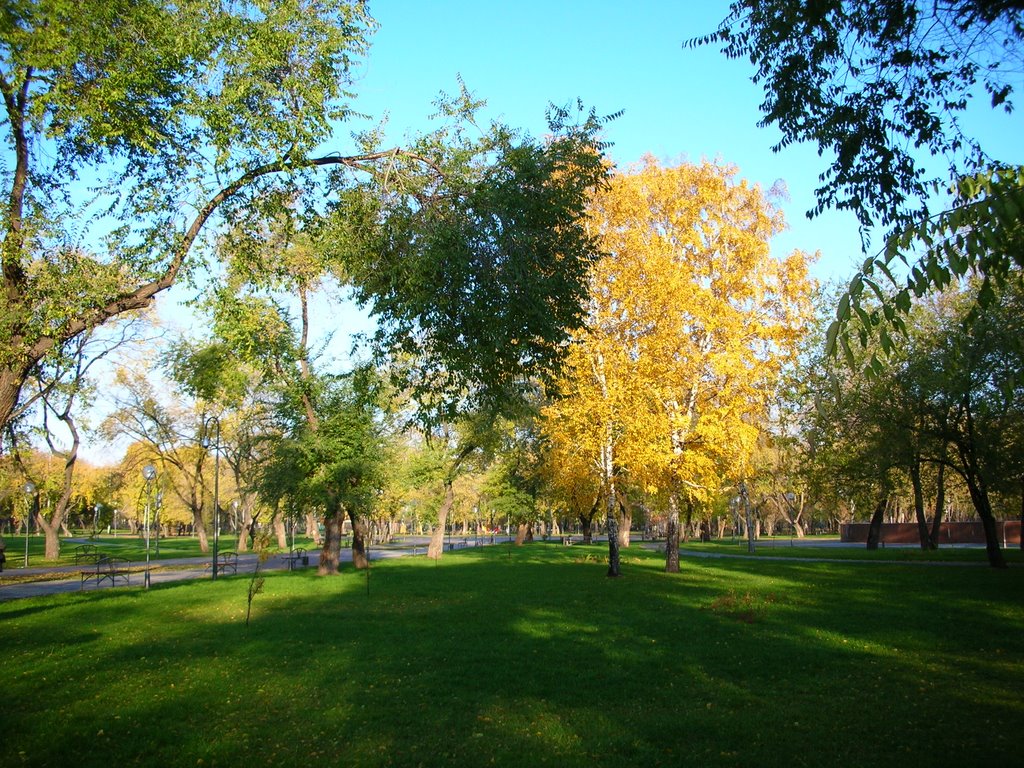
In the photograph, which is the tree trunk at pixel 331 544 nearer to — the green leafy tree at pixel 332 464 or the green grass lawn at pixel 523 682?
the green leafy tree at pixel 332 464

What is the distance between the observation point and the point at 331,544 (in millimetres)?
27484

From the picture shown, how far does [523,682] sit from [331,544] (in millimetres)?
20271

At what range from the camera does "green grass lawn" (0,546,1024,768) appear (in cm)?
629

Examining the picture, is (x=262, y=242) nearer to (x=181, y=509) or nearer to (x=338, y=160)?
(x=338, y=160)

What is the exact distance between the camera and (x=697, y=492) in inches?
925

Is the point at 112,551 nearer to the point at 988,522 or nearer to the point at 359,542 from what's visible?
the point at 359,542

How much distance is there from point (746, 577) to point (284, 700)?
19.2 m

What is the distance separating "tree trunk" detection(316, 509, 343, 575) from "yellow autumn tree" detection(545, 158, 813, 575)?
977 centimetres

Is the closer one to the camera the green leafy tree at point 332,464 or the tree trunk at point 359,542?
the green leafy tree at point 332,464

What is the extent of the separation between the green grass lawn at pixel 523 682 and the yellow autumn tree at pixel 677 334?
6935 mm

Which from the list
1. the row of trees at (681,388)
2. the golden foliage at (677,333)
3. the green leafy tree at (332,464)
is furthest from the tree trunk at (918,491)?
the green leafy tree at (332,464)

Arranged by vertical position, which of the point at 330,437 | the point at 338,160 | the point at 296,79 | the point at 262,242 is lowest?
the point at 330,437

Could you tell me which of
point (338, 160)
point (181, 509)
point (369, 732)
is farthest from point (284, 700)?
point (181, 509)

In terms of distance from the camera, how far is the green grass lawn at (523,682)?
6.29 m
